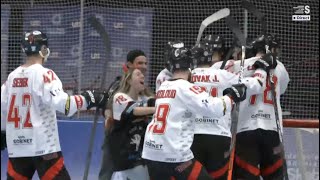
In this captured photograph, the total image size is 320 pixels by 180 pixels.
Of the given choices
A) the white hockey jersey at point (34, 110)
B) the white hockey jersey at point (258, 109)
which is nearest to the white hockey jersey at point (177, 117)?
the white hockey jersey at point (34, 110)

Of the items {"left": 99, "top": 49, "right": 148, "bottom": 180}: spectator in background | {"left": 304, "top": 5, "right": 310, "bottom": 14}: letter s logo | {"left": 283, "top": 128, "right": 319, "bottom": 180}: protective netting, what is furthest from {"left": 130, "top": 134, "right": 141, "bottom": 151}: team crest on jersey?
{"left": 304, "top": 5, "right": 310, "bottom": 14}: letter s logo

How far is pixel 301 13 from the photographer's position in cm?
656

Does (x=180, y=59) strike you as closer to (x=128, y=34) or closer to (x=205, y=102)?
(x=205, y=102)

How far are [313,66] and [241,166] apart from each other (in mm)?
2446

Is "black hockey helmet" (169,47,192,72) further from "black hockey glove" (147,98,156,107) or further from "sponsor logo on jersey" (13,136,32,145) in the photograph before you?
"sponsor logo on jersey" (13,136,32,145)

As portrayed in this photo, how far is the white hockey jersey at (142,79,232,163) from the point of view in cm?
443

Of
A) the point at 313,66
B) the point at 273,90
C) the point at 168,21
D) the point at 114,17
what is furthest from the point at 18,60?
the point at 273,90

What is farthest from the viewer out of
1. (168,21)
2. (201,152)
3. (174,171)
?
(168,21)

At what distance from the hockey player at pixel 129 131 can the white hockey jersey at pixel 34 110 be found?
16.5 inches

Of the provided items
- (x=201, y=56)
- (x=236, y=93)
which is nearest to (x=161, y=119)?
(x=236, y=93)

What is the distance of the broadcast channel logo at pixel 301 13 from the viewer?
6555 mm

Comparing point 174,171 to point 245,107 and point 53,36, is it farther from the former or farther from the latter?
point 53,36

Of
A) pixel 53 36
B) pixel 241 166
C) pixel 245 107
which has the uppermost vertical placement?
pixel 53 36

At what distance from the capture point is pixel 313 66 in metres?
7.59
